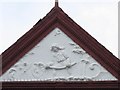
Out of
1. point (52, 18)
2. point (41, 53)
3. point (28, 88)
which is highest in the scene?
point (52, 18)

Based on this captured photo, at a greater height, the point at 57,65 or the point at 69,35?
the point at 69,35

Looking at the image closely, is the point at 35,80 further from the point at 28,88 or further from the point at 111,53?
the point at 111,53

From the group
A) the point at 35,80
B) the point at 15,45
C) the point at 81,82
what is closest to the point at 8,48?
the point at 15,45

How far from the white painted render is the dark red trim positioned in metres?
0.13

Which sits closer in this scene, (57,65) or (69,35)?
(57,65)

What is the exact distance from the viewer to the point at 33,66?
634 inches

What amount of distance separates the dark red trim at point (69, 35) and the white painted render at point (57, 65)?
4.9 inches

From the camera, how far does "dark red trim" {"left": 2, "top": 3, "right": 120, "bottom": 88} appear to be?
15891 millimetres

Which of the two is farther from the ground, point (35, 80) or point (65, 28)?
point (65, 28)

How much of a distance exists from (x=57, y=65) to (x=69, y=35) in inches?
39.3

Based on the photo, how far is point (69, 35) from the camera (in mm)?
16328

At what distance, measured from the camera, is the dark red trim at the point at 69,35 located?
626 inches

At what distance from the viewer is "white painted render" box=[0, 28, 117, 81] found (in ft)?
52.2

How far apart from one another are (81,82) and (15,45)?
7.46 feet
